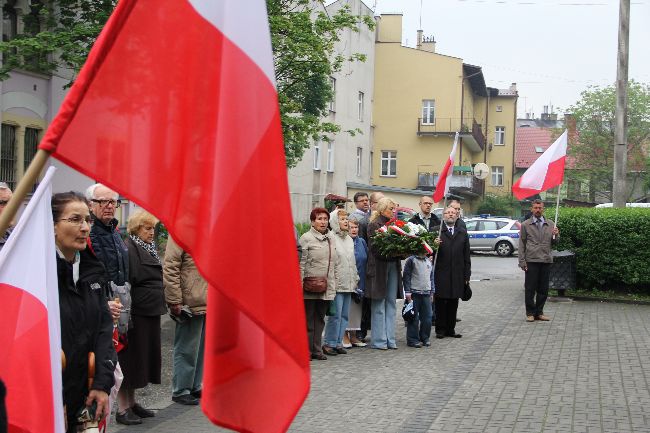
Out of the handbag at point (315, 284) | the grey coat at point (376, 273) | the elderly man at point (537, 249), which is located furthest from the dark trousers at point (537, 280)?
the handbag at point (315, 284)

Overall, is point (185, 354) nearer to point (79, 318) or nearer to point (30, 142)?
point (79, 318)

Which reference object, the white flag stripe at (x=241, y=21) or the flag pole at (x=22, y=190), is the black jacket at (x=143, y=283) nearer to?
the white flag stripe at (x=241, y=21)

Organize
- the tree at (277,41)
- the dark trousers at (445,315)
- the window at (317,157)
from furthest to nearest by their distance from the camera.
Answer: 1. the window at (317,157)
2. the tree at (277,41)
3. the dark trousers at (445,315)

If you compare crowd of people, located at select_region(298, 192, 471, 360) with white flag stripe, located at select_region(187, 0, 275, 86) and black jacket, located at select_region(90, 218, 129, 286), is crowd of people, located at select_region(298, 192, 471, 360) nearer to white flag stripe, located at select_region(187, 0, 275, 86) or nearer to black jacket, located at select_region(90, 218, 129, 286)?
black jacket, located at select_region(90, 218, 129, 286)

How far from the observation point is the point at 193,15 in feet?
9.74

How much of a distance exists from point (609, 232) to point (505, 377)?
9.90 metres

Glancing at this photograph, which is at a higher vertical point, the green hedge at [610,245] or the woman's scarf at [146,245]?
the woman's scarf at [146,245]

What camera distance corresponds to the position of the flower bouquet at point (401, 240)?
39.0 ft

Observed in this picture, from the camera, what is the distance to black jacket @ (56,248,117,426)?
4336mm

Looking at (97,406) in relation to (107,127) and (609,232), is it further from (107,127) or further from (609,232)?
(609,232)

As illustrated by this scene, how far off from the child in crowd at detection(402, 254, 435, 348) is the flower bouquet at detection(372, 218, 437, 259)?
407 mm

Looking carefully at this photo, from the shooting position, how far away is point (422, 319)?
41.1 feet

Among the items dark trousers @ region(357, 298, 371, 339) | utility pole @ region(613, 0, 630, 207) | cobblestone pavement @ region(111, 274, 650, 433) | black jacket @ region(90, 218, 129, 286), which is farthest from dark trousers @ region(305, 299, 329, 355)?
utility pole @ region(613, 0, 630, 207)

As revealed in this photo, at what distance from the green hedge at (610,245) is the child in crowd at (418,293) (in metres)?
7.86
